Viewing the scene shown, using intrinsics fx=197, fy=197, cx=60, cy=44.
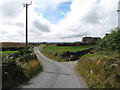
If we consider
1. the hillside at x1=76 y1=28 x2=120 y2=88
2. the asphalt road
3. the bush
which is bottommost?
the asphalt road

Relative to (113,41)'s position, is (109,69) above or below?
below

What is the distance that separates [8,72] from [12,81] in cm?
100

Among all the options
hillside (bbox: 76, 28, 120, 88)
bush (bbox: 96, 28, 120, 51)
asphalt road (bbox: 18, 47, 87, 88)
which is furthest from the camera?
bush (bbox: 96, 28, 120, 51)

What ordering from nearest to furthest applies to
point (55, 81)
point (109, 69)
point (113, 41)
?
1. point (109, 69)
2. point (55, 81)
3. point (113, 41)

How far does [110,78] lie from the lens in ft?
40.7

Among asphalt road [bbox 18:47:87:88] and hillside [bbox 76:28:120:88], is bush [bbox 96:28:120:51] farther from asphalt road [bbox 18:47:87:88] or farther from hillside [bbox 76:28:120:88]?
asphalt road [bbox 18:47:87:88]

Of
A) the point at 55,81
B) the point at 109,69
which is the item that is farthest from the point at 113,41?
the point at 55,81

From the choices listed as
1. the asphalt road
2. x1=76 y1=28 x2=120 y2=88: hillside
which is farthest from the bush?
the asphalt road

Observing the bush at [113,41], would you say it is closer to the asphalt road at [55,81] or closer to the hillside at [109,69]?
the hillside at [109,69]

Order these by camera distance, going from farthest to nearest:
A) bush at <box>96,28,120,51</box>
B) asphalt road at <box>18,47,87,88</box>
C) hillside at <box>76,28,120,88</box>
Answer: bush at <box>96,28,120,51</box>
asphalt road at <box>18,47,87,88</box>
hillside at <box>76,28,120,88</box>

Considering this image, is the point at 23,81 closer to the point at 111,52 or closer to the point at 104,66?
the point at 104,66

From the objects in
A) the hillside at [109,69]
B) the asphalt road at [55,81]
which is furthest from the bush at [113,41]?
the asphalt road at [55,81]

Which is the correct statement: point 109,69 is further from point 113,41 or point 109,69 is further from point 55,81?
point 113,41

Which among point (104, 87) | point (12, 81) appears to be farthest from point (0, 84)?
point (104, 87)
